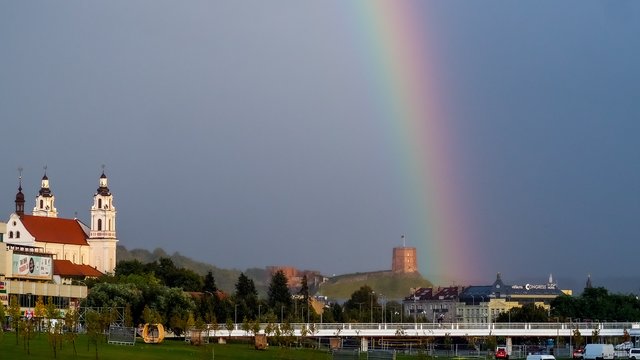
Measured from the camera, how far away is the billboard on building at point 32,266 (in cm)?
16688

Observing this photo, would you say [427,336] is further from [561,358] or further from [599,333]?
[561,358]

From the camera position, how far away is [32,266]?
562 ft

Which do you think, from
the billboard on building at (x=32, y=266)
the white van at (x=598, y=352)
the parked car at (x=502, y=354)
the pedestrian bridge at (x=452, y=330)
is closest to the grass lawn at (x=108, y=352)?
the parked car at (x=502, y=354)

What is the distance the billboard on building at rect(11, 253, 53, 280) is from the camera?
547 feet

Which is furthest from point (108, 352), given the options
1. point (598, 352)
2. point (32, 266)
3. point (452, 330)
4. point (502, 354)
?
point (32, 266)

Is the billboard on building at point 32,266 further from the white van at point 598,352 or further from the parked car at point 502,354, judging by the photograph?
the white van at point 598,352

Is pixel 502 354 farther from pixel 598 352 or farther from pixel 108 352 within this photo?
pixel 108 352

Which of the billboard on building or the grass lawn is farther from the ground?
the billboard on building

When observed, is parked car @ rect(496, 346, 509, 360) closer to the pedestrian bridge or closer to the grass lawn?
the grass lawn

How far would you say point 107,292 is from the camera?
17088 centimetres

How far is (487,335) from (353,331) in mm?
16902

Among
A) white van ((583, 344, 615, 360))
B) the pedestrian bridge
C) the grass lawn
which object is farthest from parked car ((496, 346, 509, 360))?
the pedestrian bridge

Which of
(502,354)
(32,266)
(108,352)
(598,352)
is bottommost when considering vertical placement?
(502,354)

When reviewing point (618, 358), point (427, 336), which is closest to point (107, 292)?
point (427, 336)
